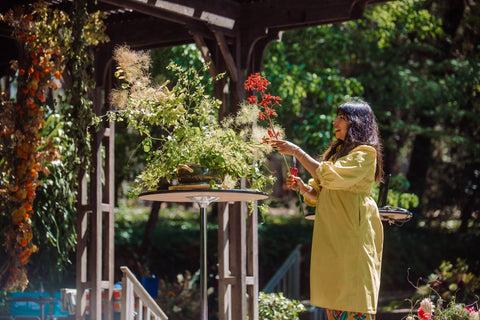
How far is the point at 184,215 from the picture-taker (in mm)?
12172

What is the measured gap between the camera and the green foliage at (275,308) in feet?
17.7

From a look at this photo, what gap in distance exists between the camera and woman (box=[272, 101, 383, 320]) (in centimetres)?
279

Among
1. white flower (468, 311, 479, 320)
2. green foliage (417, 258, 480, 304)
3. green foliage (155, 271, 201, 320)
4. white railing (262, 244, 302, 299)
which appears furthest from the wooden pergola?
white railing (262, 244, 302, 299)

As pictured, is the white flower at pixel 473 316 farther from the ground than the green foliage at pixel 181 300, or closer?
farther from the ground

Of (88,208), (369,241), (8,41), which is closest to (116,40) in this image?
(8,41)

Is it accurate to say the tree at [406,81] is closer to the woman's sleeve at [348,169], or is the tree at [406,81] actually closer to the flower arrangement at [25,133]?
the flower arrangement at [25,133]

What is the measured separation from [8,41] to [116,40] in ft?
2.82

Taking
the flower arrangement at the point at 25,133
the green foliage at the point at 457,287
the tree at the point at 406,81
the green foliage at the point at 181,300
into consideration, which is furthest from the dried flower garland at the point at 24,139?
the green foliage at the point at 457,287

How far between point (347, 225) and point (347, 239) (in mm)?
62

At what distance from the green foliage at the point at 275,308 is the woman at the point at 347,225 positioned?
2.59 meters

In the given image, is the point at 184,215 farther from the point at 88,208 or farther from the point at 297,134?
the point at 88,208

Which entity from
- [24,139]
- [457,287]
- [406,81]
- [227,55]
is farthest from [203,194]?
[406,81]

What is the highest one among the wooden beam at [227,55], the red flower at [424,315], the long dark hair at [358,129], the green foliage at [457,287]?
the wooden beam at [227,55]

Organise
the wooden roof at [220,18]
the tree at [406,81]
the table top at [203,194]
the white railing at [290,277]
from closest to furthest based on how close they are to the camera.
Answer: the table top at [203,194]
the wooden roof at [220,18]
the tree at [406,81]
the white railing at [290,277]
